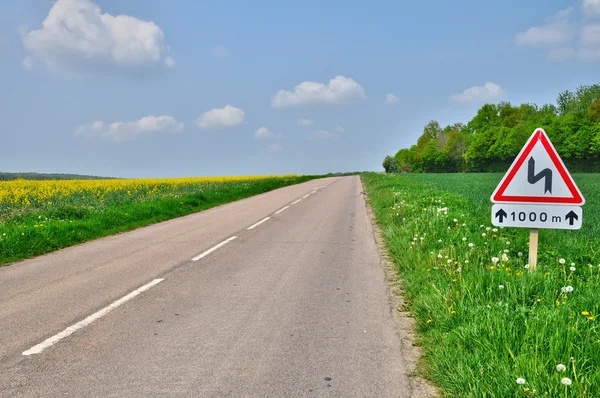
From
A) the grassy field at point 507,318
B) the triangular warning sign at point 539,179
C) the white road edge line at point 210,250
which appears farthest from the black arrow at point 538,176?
the white road edge line at point 210,250

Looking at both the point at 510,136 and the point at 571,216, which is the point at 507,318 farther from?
the point at 510,136

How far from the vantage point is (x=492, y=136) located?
87250mm

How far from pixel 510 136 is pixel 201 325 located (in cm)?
8657

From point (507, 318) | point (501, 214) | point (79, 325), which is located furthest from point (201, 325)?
point (501, 214)

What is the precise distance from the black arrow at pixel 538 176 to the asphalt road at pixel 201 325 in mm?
2495

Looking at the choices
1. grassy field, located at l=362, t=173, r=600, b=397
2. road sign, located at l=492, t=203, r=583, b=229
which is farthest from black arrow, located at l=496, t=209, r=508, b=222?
grassy field, located at l=362, t=173, r=600, b=397

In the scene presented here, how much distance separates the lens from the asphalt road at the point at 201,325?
3.52 meters

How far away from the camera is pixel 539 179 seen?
5.23 meters

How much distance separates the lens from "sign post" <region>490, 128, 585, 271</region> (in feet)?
16.7

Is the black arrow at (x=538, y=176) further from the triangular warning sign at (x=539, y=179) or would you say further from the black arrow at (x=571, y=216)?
the black arrow at (x=571, y=216)

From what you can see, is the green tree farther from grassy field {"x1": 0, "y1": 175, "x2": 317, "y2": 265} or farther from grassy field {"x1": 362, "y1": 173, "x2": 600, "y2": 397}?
grassy field {"x1": 362, "y1": 173, "x2": 600, "y2": 397}

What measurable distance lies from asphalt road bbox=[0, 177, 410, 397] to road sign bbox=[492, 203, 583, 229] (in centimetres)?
197

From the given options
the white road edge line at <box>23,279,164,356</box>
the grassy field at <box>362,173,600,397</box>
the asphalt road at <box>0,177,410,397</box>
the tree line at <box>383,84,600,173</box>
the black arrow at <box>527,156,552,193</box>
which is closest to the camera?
the grassy field at <box>362,173,600,397</box>

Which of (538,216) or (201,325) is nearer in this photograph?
(201,325)
